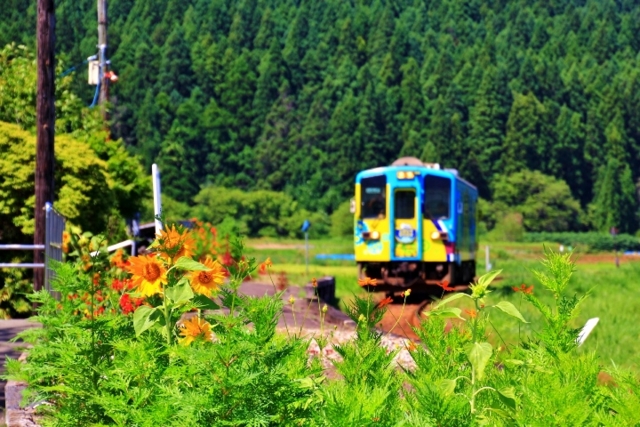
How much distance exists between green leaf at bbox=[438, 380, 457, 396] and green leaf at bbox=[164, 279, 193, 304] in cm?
112

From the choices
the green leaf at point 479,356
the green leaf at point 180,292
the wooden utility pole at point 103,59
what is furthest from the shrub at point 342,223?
the green leaf at point 479,356

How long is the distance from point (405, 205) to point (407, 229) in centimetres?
47

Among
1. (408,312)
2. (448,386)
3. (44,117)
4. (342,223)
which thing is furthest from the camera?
(342,223)

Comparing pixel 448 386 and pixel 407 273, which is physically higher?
pixel 448 386

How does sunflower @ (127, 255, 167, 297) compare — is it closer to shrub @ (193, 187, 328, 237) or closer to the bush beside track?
shrub @ (193, 187, 328, 237)

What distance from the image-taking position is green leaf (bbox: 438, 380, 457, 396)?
328 centimetres

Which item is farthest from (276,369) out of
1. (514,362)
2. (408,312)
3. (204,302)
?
(408,312)

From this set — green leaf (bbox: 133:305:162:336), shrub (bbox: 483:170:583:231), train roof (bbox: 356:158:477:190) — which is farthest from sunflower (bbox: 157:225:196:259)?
shrub (bbox: 483:170:583:231)

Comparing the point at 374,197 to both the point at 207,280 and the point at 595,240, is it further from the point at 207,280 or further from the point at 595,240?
the point at 595,240

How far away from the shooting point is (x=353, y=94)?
126 metres

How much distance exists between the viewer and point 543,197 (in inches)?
4414

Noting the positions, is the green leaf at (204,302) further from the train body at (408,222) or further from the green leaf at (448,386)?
the train body at (408,222)

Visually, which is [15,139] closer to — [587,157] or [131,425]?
[131,425]

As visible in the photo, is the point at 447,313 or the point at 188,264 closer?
the point at 447,313
